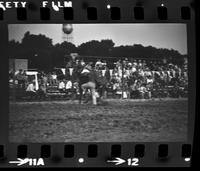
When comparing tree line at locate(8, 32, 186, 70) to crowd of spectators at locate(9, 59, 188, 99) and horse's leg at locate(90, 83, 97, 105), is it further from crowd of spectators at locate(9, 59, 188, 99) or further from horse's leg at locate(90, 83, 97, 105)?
horse's leg at locate(90, 83, 97, 105)

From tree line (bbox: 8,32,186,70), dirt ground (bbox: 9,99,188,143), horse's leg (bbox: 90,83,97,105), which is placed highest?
tree line (bbox: 8,32,186,70)

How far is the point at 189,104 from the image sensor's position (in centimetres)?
370

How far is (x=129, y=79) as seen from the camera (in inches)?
146

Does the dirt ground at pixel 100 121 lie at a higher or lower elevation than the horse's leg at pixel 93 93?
lower

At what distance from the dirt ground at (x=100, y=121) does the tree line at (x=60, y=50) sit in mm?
278

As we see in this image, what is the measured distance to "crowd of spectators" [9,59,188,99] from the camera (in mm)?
3662

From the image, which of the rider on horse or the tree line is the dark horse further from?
the tree line

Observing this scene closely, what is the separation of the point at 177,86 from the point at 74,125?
0.72 meters

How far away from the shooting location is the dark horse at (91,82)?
369 centimetres

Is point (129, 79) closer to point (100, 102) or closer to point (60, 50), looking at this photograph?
point (100, 102)

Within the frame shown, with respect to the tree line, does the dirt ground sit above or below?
below

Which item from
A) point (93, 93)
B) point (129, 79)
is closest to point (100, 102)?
point (93, 93)

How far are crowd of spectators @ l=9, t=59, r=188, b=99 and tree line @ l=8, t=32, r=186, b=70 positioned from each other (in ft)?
0.17

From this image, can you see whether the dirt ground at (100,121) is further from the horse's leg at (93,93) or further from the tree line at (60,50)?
the tree line at (60,50)
